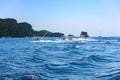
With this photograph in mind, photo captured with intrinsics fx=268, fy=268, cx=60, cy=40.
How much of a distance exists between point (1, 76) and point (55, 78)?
3282 mm

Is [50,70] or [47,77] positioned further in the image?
[50,70]

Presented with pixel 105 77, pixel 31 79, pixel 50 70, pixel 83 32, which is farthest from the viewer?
pixel 83 32

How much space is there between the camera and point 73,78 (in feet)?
53.1

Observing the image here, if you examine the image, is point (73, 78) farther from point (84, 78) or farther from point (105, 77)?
point (105, 77)

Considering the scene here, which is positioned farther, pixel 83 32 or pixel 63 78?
pixel 83 32

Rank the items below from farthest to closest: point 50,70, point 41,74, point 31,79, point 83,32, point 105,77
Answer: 1. point 83,32
2. point 50,70
3. point 41,74
4. point 105,77
5. point 31,79

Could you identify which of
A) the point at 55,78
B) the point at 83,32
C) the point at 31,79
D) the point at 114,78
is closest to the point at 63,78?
the point at 55,78

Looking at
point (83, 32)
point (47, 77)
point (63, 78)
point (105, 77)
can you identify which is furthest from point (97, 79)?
point (83, 32)

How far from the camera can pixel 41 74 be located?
17.6 m

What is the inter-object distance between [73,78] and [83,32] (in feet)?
582

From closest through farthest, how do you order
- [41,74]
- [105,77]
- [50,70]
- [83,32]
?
[105,77] < [41,74] < [50,70] < [83,32]

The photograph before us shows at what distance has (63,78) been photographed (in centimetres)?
1614

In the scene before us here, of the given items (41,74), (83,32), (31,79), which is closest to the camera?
(31,79)

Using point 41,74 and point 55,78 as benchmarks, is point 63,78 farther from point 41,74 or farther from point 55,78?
point 41,74
